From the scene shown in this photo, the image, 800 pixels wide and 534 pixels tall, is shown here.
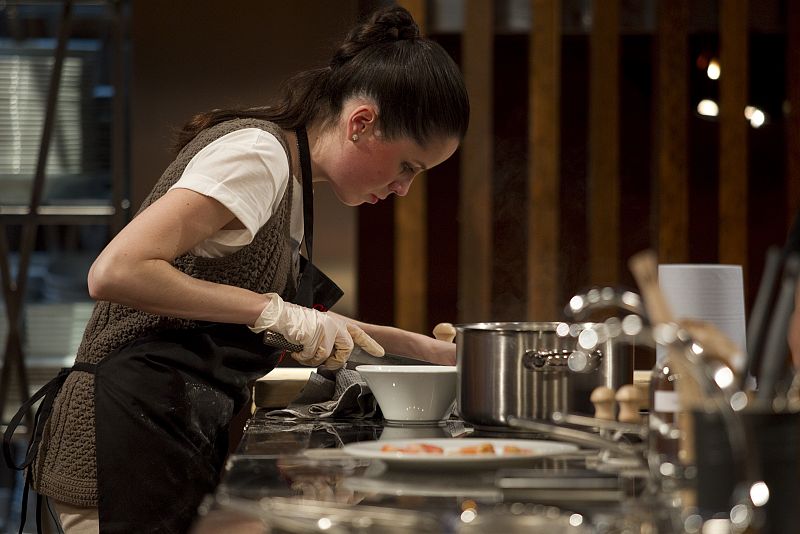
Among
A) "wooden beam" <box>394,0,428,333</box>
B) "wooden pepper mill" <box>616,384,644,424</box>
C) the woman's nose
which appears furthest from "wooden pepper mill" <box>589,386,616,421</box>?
"wooden beam" <box>394,0,428,333</box>

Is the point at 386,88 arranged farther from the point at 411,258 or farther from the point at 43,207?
the point at 43,207

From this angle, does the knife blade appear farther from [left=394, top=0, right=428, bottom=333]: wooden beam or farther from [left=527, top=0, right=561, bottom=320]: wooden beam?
[left=527, top=0, right=561, bottom=320]: wooden beam

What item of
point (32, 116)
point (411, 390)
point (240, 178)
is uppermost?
point (32, 116)

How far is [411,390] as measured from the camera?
1.65 meters

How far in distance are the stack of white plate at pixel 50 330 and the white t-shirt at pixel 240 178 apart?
284cm

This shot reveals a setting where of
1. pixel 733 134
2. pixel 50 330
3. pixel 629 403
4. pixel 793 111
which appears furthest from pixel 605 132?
pixel 629 403

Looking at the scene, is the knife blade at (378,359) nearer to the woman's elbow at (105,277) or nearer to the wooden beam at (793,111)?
the woman's elbow at (105,277)

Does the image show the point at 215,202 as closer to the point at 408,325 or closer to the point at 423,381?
the point at 423,381

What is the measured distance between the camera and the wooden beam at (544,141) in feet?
13.1

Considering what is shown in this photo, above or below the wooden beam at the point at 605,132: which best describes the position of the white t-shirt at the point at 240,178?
below

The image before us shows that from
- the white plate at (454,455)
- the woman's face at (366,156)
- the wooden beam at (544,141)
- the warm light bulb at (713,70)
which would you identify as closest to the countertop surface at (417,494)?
the white plate at (454,455)

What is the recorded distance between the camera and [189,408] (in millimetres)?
1644

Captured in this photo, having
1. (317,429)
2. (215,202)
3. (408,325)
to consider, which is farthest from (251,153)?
(408,325)

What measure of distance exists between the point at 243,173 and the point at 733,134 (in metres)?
2.89
